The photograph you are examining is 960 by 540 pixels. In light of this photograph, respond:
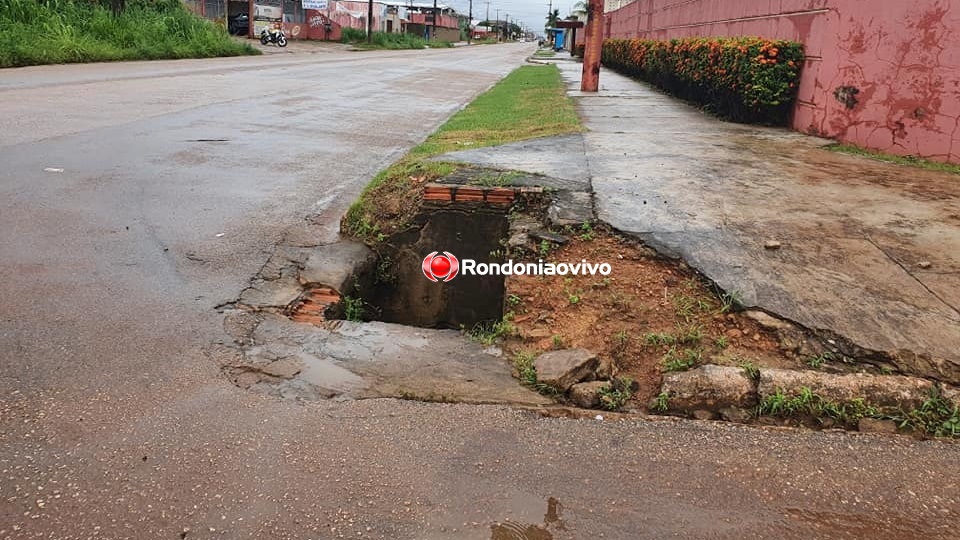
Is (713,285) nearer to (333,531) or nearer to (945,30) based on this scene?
(333,531)

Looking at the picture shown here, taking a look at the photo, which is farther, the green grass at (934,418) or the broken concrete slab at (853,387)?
the broken concrete slab at (853,387)

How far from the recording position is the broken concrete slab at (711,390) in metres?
2.99

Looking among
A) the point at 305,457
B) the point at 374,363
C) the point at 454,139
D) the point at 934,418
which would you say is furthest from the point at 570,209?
the point at 454,139

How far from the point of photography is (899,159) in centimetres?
775

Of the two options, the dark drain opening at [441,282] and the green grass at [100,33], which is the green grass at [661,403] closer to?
the dark drain opening at [441,282]

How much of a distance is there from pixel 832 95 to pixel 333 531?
912cm

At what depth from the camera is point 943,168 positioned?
718 cm

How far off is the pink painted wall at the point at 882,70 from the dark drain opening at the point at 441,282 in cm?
503

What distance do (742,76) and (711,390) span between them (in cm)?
889

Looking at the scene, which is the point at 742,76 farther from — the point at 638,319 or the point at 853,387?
the point at 853,387

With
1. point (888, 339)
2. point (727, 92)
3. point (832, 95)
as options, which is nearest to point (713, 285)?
point (888, 339)

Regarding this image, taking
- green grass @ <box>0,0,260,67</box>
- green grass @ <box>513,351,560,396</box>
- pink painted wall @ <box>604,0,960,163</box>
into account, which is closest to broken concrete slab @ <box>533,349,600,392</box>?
green grass @ <box>513,351,560,396</box>

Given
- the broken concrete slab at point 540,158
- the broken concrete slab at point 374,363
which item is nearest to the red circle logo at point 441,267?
the broken concrete slab at point 374,363

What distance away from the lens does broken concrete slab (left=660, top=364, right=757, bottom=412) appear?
2992mm
